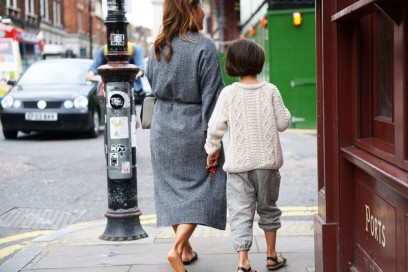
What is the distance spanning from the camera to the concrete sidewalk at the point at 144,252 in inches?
189

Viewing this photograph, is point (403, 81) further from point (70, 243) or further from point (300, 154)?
point (300, 154)

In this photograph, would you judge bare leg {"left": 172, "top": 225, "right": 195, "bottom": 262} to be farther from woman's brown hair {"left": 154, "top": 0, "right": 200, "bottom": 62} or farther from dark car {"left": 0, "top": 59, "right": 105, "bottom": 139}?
dark car {"left": 0, "top": 59, "right": 105, "bottom": 139}

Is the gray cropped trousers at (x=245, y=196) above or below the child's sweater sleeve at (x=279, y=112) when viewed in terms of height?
below

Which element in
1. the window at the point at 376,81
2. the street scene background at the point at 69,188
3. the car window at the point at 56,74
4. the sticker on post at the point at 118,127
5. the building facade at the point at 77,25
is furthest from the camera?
the building facade at the point at 77,25

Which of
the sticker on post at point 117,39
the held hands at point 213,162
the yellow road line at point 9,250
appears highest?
the sticker on post at point 117,39

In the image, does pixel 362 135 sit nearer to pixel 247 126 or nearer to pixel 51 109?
pixel 247 126

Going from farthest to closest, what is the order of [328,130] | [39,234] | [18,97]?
[18,97], [39,234], [328,130]

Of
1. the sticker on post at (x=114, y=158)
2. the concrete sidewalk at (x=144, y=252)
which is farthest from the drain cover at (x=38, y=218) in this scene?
the sticker on post at (x=114, y=158)

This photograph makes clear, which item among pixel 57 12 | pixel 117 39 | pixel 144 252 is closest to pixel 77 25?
pixel 57 12

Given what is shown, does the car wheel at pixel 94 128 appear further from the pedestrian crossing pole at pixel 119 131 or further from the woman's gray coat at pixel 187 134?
the woman's gray coat at pixel 187 134

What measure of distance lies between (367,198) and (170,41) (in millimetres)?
1563

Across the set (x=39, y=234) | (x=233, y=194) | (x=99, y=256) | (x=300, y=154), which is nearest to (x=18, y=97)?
(x=300, y=154)

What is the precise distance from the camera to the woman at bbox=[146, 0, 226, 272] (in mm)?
4427

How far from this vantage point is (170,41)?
4.50 metres
